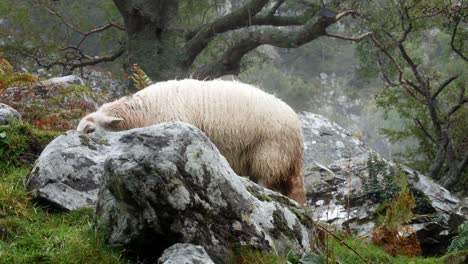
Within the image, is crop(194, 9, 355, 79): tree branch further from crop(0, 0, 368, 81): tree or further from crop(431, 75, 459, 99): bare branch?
crop(431, 75, 459, 99): bare branch

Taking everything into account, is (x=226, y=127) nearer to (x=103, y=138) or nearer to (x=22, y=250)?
(x=103, y=138)

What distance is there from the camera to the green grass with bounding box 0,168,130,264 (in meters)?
4.18

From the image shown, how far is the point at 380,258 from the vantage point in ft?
23.5

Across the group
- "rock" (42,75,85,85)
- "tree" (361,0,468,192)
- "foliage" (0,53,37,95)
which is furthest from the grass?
"tree" (361,0,468,192)

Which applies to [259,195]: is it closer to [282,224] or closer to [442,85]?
[282,224]

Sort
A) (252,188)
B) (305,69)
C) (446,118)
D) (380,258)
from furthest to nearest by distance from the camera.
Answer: (305,69)
(446,118)
(380,258)
(252,188)

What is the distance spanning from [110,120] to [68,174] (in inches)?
76.9

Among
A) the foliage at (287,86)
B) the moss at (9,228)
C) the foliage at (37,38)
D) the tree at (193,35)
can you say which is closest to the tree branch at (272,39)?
the tree at (193,35)

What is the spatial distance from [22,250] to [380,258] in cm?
448

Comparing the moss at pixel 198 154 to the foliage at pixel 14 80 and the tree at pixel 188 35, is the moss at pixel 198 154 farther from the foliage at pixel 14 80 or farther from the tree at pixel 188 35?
the tree at pixel 188 35

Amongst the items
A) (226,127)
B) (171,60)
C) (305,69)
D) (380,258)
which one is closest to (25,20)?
(171,60)

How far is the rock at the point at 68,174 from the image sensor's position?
5546 millimetres

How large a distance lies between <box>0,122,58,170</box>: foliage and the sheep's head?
426mm

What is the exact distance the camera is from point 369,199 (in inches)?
369
